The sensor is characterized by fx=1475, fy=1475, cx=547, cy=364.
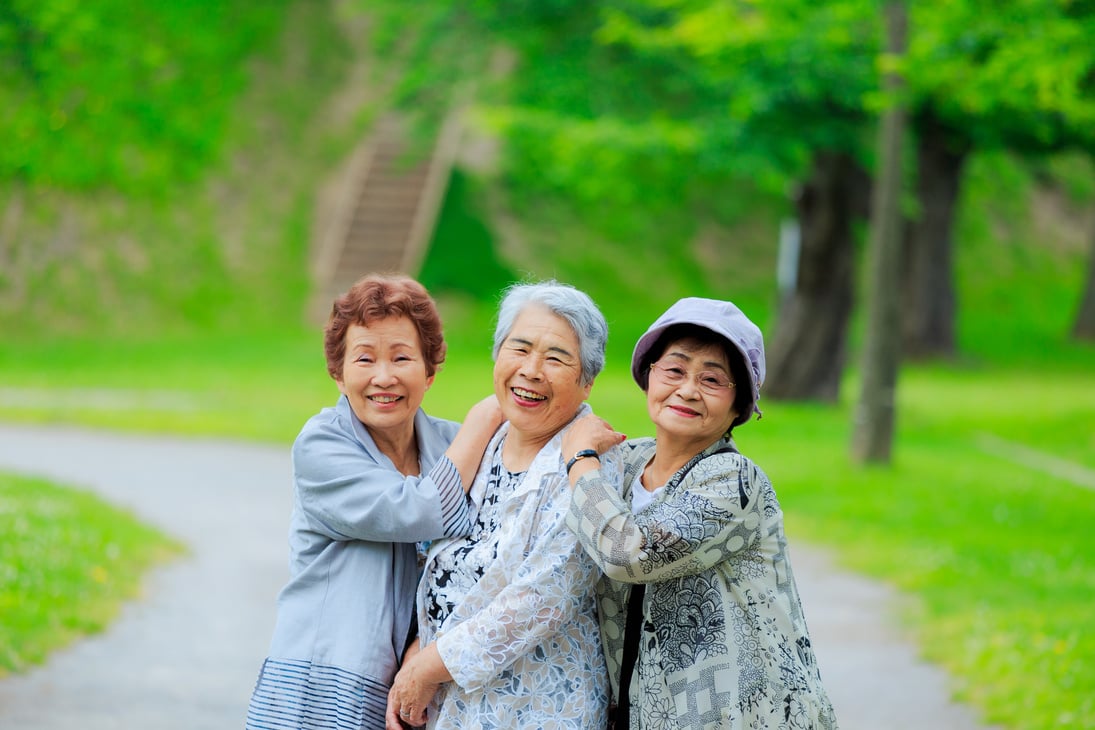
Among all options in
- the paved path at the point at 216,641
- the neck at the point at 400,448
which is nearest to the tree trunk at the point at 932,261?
the paved path at the point at 216,641

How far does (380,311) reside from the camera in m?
3.40

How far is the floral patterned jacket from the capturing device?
9.90 feet

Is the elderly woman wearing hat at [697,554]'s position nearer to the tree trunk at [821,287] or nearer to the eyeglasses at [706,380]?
the eyeglasses at [706,380]

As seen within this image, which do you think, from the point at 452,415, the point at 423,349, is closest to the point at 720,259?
the point at 452,415

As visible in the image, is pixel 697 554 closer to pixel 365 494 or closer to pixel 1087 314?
pixel 365 494

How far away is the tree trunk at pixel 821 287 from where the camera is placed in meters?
18.1

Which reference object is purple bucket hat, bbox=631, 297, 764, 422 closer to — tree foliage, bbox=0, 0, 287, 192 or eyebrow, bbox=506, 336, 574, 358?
eyebrow, bbox=506, 336, 574, 358

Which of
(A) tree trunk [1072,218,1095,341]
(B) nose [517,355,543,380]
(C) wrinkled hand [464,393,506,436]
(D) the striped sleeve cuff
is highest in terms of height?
(A) tree trunk [1072,218,1095,341]

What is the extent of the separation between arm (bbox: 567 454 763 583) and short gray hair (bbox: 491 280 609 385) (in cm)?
30

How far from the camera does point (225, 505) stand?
36.2ft

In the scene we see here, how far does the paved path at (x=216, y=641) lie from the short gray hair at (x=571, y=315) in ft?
10.2

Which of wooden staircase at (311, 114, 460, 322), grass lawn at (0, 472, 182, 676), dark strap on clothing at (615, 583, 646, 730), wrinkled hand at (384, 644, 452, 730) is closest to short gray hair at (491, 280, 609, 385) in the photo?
dark strap on clothing at (615, 583, 646, 730)

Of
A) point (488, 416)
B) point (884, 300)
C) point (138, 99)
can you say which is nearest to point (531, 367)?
point (488, 416)

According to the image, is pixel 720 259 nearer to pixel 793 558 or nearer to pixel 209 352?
pixel 209 352
